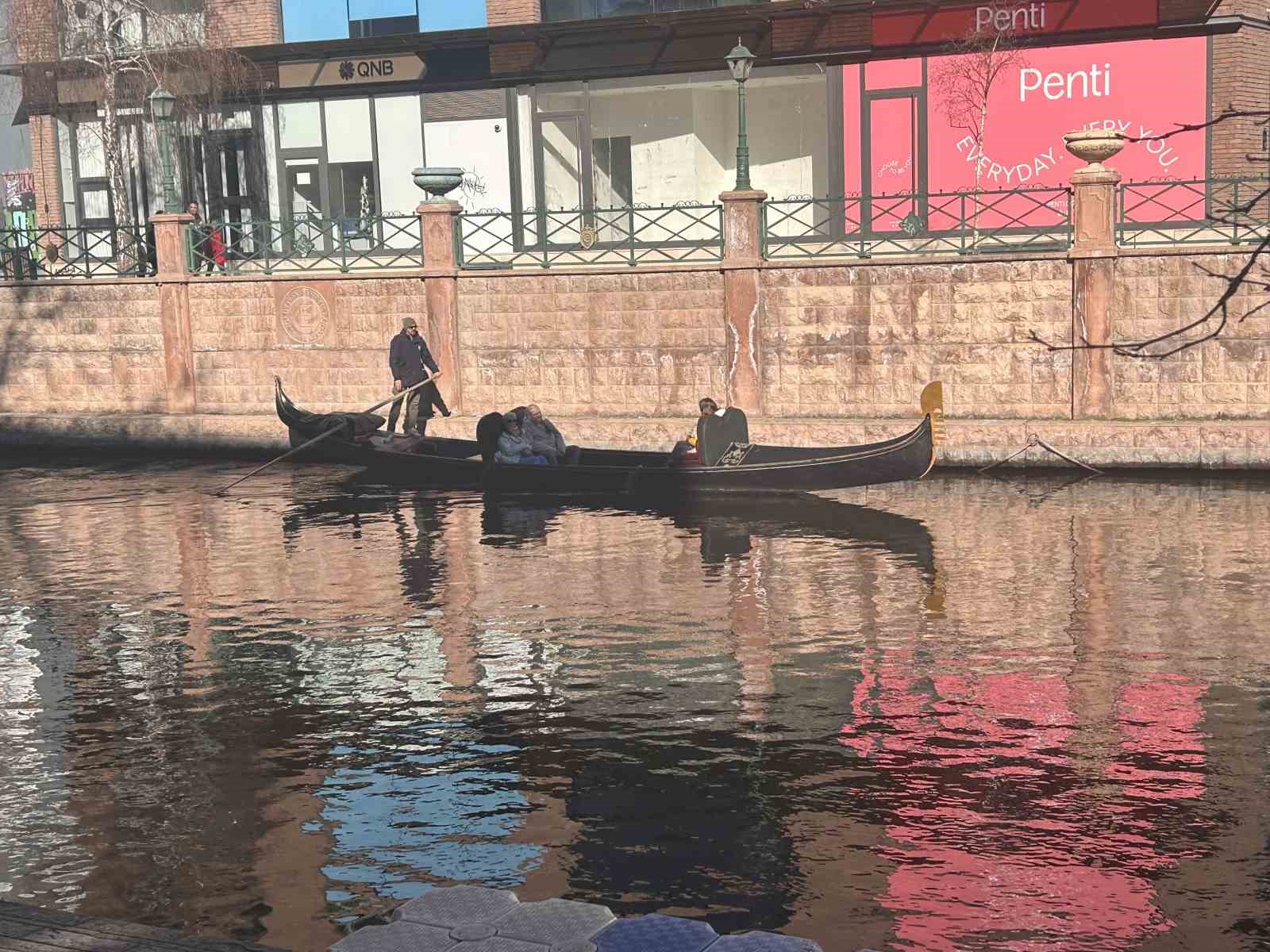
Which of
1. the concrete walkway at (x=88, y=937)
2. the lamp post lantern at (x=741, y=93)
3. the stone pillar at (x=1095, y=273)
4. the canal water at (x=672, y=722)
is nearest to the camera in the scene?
the concrete walkway at (x=88, y=937)

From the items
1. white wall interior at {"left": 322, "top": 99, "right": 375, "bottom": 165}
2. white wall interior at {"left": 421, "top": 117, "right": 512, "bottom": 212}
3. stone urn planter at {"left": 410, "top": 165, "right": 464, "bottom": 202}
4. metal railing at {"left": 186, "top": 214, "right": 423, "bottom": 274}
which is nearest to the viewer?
stone urn planter at {"left": 410, "top": 165, "right": 464, "bottom": 202}

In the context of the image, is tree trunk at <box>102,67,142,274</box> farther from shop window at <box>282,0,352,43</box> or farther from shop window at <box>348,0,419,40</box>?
shop window at <box>348,0,419,40</box>

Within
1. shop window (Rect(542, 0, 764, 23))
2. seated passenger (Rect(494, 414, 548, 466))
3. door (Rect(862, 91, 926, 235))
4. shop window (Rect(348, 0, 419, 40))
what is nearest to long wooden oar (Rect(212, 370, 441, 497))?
seated passenger (Rect(494, 414, 548, 466))

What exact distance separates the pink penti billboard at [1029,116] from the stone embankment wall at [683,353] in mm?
8351

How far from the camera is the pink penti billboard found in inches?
1170

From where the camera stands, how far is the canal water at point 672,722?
8180 mm

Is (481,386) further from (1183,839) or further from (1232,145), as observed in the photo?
(1183,839)

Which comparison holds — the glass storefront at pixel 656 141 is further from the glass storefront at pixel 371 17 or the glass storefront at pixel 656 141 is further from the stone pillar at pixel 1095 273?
the stone pillar at pixel 1095 273

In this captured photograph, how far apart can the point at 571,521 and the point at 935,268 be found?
282 inches

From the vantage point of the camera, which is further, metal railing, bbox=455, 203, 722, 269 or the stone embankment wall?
metal railing, bbox=455, 203, 722, 269

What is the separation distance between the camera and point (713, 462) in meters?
19.9

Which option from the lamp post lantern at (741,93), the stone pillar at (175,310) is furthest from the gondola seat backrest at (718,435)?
the stone pillar at (175,310)

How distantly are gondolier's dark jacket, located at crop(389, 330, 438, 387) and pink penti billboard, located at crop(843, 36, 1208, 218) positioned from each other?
1161 centimetres

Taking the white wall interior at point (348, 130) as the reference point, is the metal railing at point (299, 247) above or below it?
below
